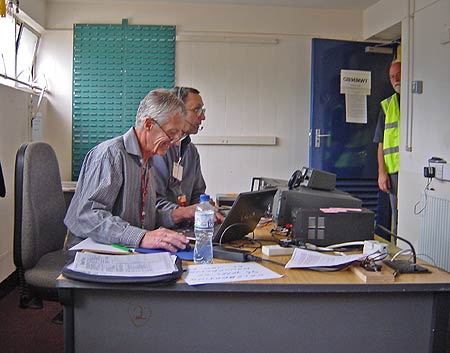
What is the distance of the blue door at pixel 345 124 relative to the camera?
4480mm

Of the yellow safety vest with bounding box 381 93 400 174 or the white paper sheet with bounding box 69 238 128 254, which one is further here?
the yellow safety vest with bounding box 381 93 400 174

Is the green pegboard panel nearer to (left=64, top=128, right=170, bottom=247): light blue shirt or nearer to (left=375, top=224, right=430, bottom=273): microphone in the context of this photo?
(left=64, top=128, right=170, bottom=247): light blue shirt

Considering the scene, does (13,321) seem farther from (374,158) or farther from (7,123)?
(374,158)

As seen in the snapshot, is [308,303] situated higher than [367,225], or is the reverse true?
[367,225]

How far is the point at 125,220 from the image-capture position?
1.96 meters

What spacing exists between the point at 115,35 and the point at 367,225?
3326mm

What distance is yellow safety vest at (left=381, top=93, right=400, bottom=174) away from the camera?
13.5 feet

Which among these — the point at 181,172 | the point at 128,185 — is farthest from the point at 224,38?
the point at 128,185

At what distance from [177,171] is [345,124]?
2.46m

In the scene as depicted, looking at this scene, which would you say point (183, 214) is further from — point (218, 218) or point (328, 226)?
point (328, 226)

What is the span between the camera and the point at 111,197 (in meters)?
1.86

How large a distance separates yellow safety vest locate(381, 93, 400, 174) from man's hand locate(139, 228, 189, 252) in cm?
287

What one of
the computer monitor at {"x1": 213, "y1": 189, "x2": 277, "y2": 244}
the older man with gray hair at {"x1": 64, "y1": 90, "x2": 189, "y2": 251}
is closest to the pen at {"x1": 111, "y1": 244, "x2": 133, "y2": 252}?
the older man with gray hair at {"x1": 64, "y1": 90, "x2": 189, "y2": 251}

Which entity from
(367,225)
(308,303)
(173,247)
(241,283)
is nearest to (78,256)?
(173,247)
